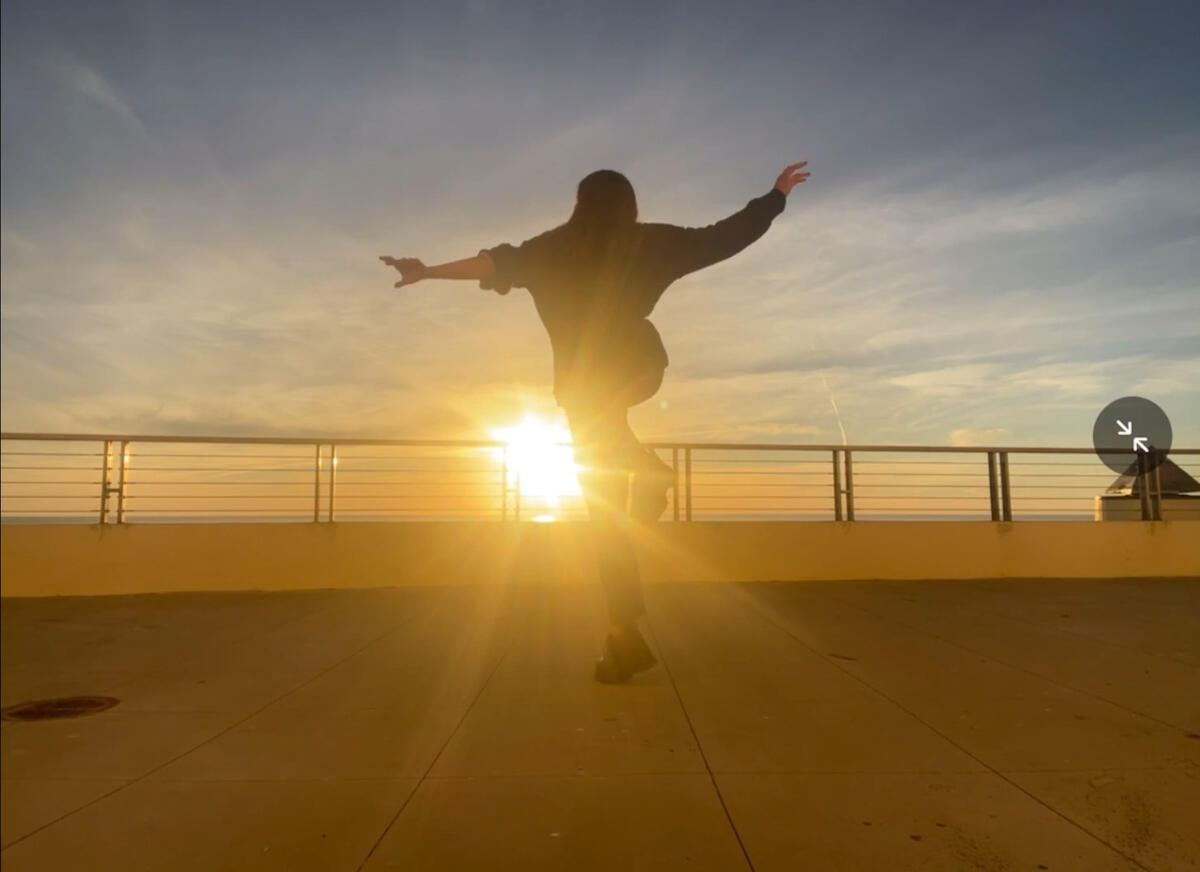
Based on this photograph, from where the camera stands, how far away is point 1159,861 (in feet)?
6.52

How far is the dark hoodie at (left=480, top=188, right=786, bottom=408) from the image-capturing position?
11.5 feet

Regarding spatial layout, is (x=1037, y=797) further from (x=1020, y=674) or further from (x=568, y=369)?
(x=568, y=369)

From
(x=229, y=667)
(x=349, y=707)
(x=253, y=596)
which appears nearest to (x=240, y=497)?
(x=253, y=596)

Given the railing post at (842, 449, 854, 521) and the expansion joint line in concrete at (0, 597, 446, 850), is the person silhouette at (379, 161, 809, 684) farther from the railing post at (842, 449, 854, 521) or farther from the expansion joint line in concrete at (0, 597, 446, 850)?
the railing post at (842, 449, 854, 521)

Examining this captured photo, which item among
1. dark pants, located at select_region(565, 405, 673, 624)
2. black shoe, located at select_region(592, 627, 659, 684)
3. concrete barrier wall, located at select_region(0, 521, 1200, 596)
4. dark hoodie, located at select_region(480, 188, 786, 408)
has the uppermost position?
dark hoodie, located at select_region(480, 188, 786, 408)

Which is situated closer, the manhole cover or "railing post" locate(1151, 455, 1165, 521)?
the manhole cover

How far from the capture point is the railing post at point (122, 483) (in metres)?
7.92

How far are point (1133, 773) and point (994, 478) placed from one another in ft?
23.4

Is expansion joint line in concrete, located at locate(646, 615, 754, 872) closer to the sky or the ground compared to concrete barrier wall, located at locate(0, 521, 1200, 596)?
closer to the ground

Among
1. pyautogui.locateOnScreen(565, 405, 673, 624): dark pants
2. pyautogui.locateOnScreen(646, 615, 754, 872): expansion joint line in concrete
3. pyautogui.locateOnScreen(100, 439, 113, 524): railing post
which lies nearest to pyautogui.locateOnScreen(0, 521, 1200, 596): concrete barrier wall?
pyautogui.locateOnScreen(100, 439, 113, 524): railing post

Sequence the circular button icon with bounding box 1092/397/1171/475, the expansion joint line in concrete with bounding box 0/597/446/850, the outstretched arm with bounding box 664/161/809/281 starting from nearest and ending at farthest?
1. the expansion joint line in concrete with bounding box 0/597/446/850
2. the outstretched arm with bounding box 664/161/809/281
3. the circular button icon with bounding box 1092/397/1171/475

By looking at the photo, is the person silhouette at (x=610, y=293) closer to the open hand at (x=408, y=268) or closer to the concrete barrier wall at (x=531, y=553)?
the open hand at (x=408, y=268)

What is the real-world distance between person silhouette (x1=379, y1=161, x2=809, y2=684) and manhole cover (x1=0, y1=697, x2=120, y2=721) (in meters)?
2.22

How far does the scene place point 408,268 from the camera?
139 inches
